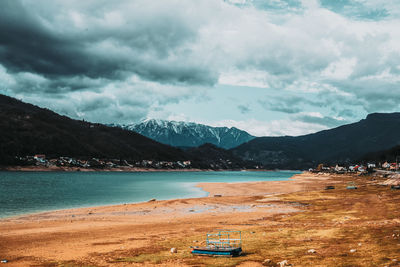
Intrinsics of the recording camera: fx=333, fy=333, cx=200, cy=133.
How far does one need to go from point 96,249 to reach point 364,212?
33.7m

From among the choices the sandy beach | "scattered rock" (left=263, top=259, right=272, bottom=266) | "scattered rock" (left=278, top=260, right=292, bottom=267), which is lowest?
the sandy beach

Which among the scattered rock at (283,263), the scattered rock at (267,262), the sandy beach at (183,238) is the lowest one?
the sandy beach at (183,238)

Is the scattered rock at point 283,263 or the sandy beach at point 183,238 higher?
the scattered rock at point 283,263

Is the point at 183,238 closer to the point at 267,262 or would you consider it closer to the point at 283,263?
the point at 267,262

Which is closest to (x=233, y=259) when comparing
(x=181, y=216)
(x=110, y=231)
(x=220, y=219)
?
(x=110, y=231)

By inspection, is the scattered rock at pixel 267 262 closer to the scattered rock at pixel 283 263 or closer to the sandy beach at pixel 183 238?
the sandy beach at pixel 183 238

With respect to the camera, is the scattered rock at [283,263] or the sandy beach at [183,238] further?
the sandy beach at [183,238]

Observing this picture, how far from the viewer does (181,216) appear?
48375 millimetres

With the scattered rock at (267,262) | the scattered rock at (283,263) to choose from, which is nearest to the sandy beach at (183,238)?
the scattered rock at (267,262)

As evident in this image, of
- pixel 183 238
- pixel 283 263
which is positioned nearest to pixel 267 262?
pixel 283 263

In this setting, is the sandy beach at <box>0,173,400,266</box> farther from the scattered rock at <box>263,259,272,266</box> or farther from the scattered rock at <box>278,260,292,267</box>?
the scattered rock at <box>278,260,292,267</box>

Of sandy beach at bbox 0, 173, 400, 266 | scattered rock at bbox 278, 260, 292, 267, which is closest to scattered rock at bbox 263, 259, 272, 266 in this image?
sandy beach at bbox 0, 173, 400, 266

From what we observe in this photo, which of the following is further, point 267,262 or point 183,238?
point 183,238

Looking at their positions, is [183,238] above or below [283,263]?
below
